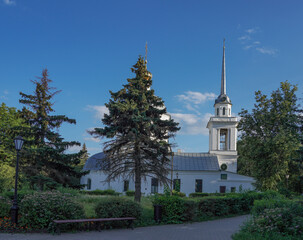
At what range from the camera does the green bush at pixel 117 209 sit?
12.7 meters

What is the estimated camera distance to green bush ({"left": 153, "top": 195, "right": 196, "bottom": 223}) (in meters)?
14.2

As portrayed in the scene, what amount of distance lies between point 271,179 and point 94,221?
23030mm

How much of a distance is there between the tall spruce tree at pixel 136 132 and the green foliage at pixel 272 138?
13.3 meters

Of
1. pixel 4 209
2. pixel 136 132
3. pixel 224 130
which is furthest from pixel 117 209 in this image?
pixel 224 130

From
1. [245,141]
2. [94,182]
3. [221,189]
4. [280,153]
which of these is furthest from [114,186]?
[280,153]

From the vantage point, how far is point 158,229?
1244 centimetres

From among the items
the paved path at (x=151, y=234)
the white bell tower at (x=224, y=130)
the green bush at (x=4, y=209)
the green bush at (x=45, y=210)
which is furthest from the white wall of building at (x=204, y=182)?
the green bush at (x=45, y=210)

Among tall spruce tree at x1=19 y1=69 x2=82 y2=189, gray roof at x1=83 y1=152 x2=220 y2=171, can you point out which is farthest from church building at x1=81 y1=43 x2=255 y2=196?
tall spruce tree at x1=19 y1=69 x2=82 y2=189

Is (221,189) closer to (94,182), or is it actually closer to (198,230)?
(94,182)

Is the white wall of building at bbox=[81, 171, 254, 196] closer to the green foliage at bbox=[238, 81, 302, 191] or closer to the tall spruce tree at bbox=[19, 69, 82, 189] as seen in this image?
the green foliage at bbox=[238, 81, 302, 191]

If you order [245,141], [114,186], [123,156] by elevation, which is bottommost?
[114,186]

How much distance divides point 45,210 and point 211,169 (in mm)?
31092

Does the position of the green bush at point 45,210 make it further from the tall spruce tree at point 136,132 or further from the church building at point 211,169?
the church building at point 211,169

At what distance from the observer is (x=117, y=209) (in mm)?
12805
